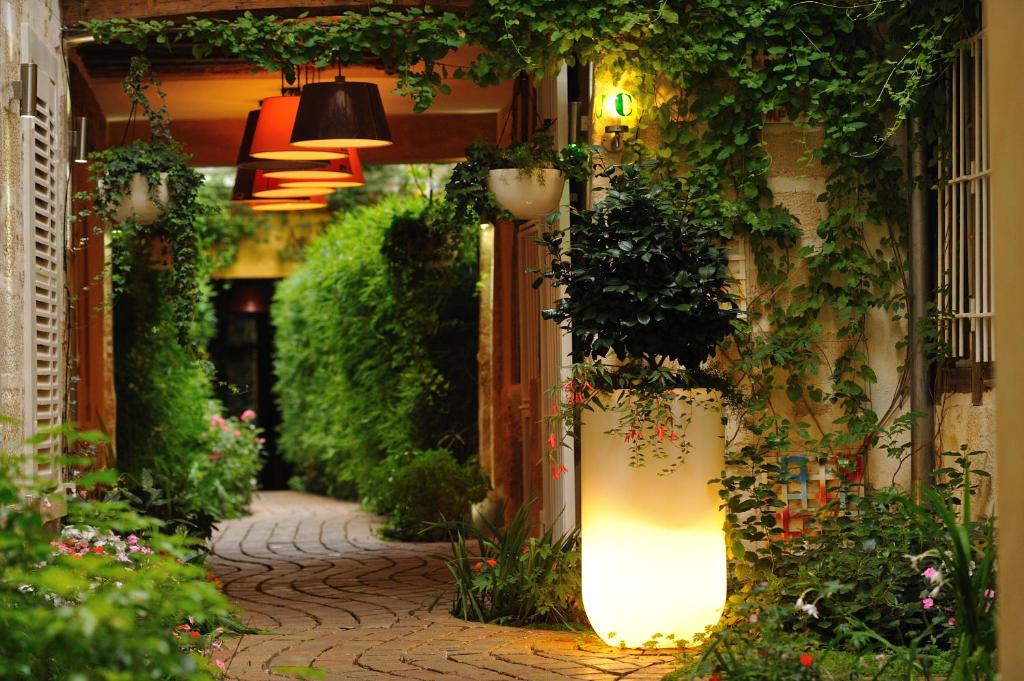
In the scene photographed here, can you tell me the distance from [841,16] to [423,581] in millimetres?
4138

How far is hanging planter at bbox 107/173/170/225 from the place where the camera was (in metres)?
6.93

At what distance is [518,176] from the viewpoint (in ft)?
21.2

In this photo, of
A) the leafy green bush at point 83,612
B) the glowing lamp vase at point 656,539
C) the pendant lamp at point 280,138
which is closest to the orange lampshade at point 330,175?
the pendant lamp at point 280,138

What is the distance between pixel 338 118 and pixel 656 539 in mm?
2567

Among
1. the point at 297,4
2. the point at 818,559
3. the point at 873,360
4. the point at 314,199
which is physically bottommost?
the point at 818,559

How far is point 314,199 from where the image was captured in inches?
362

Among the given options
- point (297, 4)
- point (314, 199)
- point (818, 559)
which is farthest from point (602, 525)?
point (314, 199)

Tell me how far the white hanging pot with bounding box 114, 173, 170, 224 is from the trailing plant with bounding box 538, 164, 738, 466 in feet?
7.50

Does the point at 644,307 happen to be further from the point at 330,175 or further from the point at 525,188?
the point at 330,175

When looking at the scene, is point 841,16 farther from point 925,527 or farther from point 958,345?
point 925,527

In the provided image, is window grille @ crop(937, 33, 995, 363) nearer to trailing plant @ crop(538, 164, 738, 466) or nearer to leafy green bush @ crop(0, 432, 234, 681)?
trailing plant @ crop(538, 164, 738, 466)

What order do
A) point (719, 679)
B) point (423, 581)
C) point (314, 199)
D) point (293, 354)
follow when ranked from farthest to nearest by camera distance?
1. point (293, 354)
2. point (314, 199)
3. point (423, 581)
4. point (719, 679)

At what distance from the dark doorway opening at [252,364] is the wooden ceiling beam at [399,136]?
19.3ft

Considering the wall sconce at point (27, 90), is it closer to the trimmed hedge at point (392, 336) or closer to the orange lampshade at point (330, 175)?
the orange lampshade at point (330, 175)
